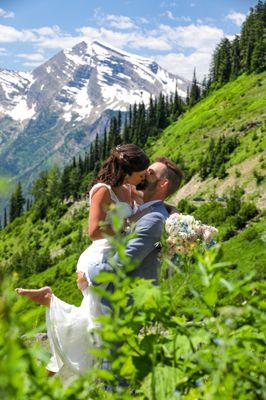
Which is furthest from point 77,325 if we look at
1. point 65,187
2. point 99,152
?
point 99,152

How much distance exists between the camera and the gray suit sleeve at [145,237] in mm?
4238

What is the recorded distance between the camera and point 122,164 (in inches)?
184

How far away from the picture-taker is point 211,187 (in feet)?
141

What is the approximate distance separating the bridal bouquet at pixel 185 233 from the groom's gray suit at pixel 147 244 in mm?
166

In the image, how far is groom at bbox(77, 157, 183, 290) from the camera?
4266mm

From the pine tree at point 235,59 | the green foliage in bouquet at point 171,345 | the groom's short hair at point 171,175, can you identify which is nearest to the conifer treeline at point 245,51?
the pine tree at point 235,59

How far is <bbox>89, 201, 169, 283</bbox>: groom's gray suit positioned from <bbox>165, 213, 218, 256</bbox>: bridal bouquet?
0.54ft

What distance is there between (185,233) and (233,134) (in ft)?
174

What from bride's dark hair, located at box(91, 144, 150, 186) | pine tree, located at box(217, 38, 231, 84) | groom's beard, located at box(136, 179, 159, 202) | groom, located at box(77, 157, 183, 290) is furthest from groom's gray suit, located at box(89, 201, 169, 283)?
pine tree, located at box(217, 38, 231, 84)

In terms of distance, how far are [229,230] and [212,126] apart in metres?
43.9

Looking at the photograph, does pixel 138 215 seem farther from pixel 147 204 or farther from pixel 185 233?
pixel 185 233

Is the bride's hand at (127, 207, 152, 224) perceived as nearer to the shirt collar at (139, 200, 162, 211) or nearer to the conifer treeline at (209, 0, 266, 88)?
the shirt collar at (139, 200, 162, 211)

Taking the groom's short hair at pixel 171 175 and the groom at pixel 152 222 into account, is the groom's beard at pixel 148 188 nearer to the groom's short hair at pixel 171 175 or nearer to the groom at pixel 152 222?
the groom at pixel 152 222

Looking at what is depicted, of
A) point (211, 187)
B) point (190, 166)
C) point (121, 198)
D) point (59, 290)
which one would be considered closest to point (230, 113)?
point (190, 166)
